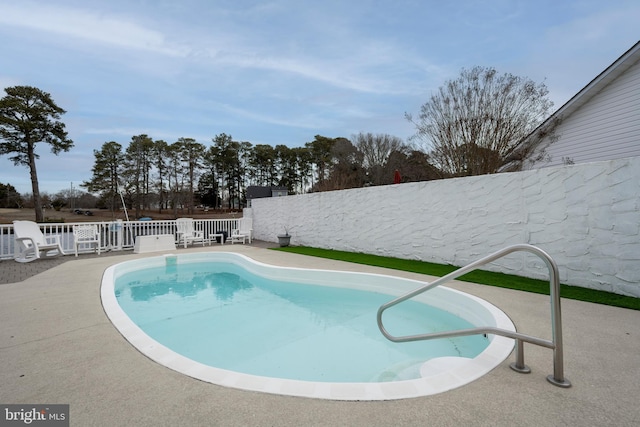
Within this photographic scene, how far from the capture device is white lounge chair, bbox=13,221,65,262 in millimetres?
7324

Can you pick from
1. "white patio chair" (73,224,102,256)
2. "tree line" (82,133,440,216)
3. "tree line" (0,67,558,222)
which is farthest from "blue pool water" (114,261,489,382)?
"tree line" (82,133,440,216)

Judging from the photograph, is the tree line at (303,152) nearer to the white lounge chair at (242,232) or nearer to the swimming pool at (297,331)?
the swimming pool at (297,331)

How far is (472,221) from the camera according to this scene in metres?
6.21

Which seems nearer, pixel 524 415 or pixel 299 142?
pixel 524 415

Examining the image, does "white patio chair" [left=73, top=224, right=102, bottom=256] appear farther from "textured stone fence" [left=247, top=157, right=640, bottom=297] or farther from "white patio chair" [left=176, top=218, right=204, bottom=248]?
"textured stone fence" [left=247, top=157, right=640, bottom=297]

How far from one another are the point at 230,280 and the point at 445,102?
9948mm

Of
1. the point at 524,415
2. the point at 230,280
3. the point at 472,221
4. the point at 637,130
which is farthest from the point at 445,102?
the point at 524,415

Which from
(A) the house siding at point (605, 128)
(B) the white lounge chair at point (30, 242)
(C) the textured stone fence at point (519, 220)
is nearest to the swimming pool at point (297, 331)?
(C) the textured stone fence at point (519, 220)

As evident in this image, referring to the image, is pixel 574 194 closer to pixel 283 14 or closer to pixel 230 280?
pixel 230 280

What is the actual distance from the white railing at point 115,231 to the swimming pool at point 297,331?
10.2ft

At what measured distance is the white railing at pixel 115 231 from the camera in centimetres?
779

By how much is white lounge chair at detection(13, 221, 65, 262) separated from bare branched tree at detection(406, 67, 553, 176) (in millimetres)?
13301

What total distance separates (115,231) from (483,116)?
44.2ft

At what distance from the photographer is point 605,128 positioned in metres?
8.01
